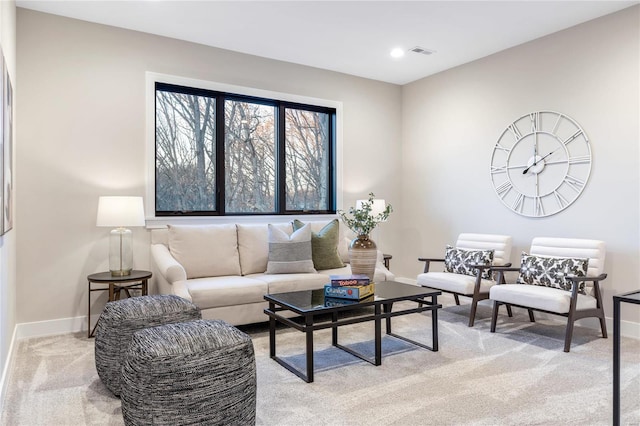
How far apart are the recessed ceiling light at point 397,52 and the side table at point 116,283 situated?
3305mm

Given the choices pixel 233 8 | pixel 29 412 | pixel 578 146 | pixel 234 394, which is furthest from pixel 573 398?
pixel 233 8

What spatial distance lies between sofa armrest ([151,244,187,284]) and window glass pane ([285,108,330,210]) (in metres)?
1.69

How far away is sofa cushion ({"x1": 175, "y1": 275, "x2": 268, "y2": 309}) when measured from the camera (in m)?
3.58

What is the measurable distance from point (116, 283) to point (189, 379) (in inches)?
82.6

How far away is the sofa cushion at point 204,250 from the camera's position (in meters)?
4.12

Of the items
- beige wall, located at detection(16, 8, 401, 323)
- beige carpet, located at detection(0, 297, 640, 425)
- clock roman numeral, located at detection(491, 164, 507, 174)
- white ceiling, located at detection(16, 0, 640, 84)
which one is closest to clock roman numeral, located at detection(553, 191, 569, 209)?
clock roman numeral, located at detection(491, 164, 507, 174)

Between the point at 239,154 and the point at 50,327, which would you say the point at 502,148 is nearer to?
the point at 239,154

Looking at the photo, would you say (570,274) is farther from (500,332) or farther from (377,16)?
(377,16)

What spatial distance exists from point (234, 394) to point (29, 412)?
1.23 m

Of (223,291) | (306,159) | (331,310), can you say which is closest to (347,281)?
(331,310)

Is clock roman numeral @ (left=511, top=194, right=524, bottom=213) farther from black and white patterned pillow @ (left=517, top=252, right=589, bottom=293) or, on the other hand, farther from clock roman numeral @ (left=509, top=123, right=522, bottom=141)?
black and white patterned pillow @ (left=517, top=252, right=589, bottom=293)

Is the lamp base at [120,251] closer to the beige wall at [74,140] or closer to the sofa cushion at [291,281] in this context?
the beige wall at [74,140]

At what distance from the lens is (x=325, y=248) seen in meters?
4.69

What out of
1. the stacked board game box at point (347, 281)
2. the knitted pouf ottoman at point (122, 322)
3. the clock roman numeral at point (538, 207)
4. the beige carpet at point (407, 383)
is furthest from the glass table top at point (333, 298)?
the clock roman numeral at point (538, 207)
